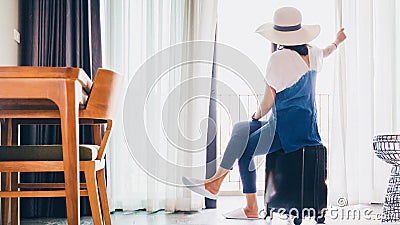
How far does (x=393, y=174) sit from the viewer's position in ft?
11.5

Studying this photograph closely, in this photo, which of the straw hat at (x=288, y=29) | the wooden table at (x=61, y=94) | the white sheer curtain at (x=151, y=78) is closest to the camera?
the wooden table at (x=61, y=94)

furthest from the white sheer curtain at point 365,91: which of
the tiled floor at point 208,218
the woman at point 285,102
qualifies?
the woman at point 285,102

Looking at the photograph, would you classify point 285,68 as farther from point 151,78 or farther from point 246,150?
point 151,78

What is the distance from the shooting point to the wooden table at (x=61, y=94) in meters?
2.21

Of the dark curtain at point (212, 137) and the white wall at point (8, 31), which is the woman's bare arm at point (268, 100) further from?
the white wall at point (8, 31)

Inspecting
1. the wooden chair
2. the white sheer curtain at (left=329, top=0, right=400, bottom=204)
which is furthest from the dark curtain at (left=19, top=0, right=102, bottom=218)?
the white sheer curtain at (left=329, top=0, right=400, bottom=204)

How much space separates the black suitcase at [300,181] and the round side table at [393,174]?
0.58 metres

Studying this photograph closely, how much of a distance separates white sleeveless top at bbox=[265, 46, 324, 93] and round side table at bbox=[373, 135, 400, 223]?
2.25 ft

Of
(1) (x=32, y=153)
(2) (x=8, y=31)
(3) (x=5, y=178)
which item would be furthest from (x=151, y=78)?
(1) (x=32, y=153)

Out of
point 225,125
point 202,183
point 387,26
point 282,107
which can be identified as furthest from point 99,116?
point 225,125

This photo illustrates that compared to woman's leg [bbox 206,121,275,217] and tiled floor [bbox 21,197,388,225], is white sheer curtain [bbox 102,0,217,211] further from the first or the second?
woman's leg [bbox 206,121,275,217]

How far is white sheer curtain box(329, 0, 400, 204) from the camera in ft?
14.4

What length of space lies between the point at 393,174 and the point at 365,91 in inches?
43.4

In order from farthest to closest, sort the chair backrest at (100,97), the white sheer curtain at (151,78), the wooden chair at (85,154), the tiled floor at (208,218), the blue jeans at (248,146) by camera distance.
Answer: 1. the white sheer curtain at (151,78)
2. the tiled floor at (208,218)
3. the blue jeans at (248,146)
4. the chair backrest at (100,97)
5. the wooden chair at (85,154)
